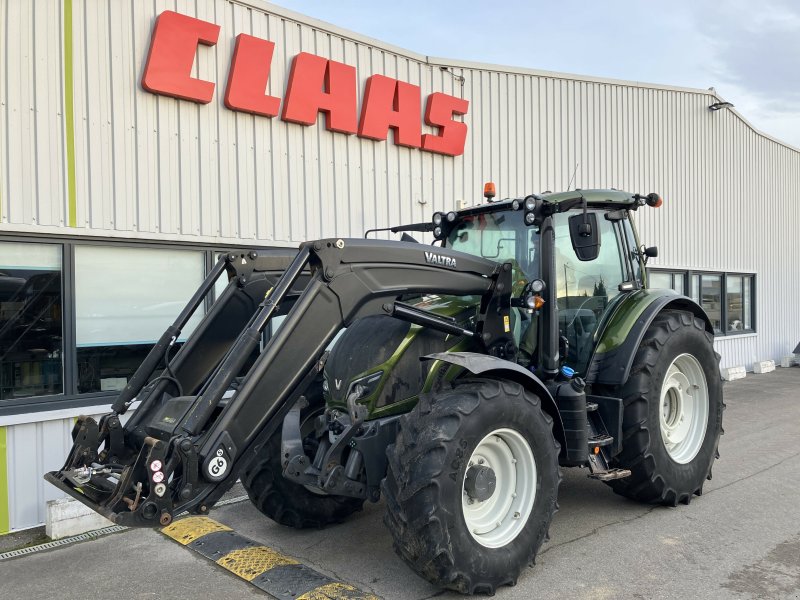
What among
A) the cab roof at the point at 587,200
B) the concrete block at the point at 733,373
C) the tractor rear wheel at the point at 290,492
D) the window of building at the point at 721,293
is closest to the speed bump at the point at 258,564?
the tractor rear wheel at the point at 290,492

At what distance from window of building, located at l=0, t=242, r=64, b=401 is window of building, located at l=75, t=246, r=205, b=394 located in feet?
0.59

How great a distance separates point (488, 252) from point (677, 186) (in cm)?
920

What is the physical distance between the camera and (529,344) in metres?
4.95

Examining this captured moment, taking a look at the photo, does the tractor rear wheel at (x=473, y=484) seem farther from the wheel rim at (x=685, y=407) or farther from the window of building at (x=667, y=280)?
the window of building at (x=667, y=280)

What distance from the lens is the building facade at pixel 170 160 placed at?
5.68 metres

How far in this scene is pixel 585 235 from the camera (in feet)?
14.9

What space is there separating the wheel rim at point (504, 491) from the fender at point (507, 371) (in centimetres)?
35

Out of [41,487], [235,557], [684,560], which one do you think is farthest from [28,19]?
[684,560]

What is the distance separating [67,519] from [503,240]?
13.9 ft

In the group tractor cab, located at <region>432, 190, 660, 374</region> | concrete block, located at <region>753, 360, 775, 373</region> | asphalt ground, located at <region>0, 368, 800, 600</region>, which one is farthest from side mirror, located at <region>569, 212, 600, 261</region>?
concrete block, located at <region>753, 360, 775, 373</region>

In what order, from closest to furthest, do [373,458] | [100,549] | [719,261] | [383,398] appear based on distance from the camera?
[373,458] < [383,398] < [100,549] < [719,261]

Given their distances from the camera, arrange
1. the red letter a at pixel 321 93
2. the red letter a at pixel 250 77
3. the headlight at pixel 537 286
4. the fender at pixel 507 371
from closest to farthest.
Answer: the fender at pixel 507 371 → the headlight at pixel 537 286 → the red letter a at pixel 250 77 → the red letter a at pixel 321 93

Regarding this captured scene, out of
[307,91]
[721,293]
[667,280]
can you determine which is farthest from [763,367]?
[307,91]

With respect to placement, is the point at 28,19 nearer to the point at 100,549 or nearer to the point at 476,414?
the point at 100,549
